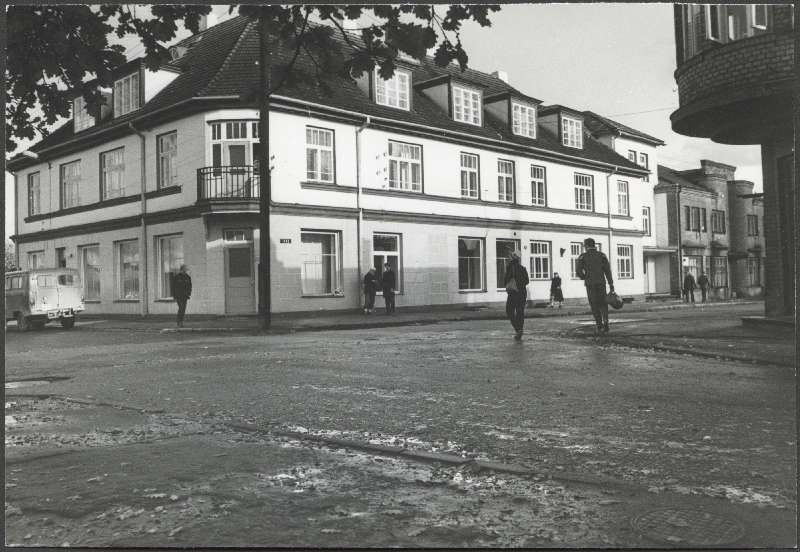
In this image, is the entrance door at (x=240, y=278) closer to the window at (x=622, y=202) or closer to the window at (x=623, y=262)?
the window at (x=623, y=262)

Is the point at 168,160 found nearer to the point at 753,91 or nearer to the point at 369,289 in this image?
the point at 369,289

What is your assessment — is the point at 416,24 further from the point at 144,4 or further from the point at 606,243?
the point at 606,243

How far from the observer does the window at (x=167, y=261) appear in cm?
2289

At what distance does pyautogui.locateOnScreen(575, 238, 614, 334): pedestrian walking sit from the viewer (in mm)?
12672

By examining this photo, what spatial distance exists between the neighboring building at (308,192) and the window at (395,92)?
0.06 meters

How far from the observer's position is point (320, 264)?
23.0 m

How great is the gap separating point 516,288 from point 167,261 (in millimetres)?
14491

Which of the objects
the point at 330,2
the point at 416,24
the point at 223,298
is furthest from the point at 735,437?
the point at 223,298

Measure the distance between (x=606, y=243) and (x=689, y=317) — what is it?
17.9 ft

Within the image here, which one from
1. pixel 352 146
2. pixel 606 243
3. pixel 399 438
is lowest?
pixel 399 438

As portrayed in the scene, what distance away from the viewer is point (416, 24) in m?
4.15

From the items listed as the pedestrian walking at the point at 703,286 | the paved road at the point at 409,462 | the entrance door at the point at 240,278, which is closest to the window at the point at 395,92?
the entrance door at the point at 240,278

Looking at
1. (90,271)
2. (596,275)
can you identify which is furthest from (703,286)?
(90,271)

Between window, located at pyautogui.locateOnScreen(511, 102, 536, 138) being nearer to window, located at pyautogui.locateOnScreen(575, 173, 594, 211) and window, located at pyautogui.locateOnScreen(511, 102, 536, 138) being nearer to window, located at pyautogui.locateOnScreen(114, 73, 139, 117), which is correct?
window, located at pyautogui.locateOnScreen(575, 173, 594, 211)
